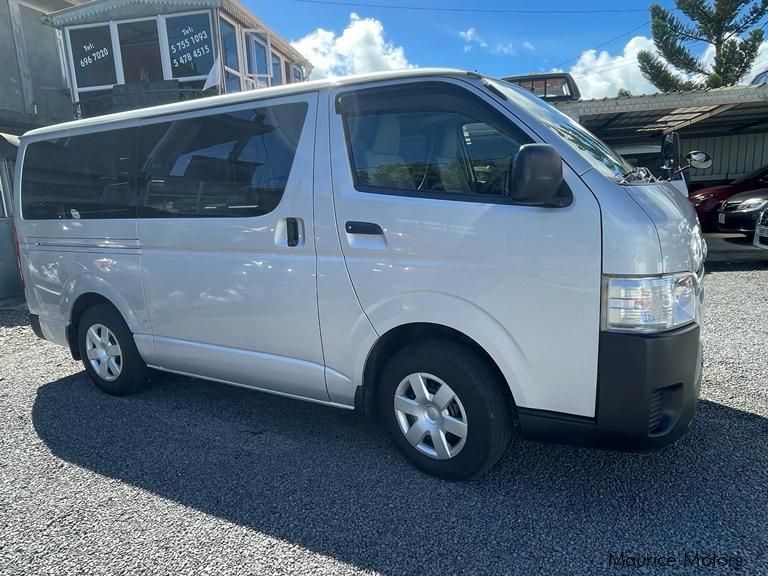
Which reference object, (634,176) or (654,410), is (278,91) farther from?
(654,410)

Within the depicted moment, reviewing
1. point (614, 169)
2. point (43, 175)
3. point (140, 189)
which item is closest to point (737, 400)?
point (614, 169)

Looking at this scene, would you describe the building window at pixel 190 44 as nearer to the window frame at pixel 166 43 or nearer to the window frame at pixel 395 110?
the window frame at pixel 166 43

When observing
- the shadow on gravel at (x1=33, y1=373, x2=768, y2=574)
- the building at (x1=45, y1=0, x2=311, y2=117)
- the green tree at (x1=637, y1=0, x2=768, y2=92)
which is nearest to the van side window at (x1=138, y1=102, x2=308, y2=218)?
the shadow on gravel at (x1=33, y1=373, x2=768, y2=574)

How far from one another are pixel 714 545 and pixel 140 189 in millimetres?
3950

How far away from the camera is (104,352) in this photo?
170 inches

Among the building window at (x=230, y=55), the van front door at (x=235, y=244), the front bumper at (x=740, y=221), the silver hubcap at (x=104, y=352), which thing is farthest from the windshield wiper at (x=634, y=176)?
the building window at (x=230, y=55)

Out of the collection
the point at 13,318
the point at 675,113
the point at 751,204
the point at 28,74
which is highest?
the point at 28,74

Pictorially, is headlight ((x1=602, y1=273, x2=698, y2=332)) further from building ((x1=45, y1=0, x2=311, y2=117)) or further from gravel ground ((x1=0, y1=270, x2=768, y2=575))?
building ((x1=45, y1=0, x2=311, y2=117))

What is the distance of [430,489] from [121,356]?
2.73 meters

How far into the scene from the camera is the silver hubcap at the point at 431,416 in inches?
109

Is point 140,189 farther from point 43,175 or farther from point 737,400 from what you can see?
point 737,400

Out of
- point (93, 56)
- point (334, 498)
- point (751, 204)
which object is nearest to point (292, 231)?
point (334, 498)

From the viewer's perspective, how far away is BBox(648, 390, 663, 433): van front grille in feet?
7.83

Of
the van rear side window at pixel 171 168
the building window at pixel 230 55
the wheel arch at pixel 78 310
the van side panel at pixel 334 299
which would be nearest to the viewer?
the van side panel at pixel 334 299
